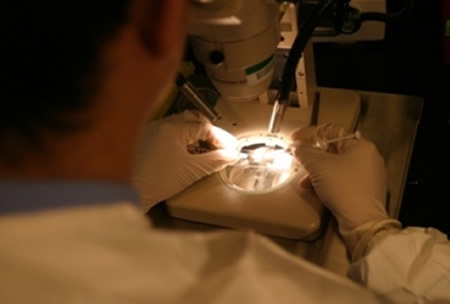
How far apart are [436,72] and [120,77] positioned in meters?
1.30

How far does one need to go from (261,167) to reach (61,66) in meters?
0.74

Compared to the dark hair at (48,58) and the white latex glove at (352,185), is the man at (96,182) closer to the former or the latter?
the dark hair at (48,58)

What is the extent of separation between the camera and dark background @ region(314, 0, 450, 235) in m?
1.48

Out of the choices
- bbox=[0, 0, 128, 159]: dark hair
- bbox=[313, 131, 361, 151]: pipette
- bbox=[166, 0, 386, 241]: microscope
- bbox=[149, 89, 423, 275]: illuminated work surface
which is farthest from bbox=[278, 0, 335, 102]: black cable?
bbox=[0, 0, 128, 159]: dark hair

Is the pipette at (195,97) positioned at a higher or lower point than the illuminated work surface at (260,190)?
higher

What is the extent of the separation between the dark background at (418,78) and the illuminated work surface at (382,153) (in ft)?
0.69

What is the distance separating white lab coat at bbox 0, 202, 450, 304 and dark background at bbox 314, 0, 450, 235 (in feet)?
3.09

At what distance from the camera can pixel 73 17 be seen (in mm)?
403

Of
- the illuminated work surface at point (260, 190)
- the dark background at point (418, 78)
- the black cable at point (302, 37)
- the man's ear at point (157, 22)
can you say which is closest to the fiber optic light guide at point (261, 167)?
the illuminated work surface at point (260, 190)

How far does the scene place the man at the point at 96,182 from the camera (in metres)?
0.41

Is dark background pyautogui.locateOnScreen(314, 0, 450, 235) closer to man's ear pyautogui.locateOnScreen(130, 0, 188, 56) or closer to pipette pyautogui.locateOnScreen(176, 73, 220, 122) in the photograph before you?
pipette pyautogui.locateOnScreen(176, 73, 220, 122)

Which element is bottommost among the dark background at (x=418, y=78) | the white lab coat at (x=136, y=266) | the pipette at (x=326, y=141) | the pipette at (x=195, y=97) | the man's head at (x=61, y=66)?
the dark background at (x=418, y=78)

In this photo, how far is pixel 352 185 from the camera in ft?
3.34

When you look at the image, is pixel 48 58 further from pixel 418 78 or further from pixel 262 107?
pixel 418 78
